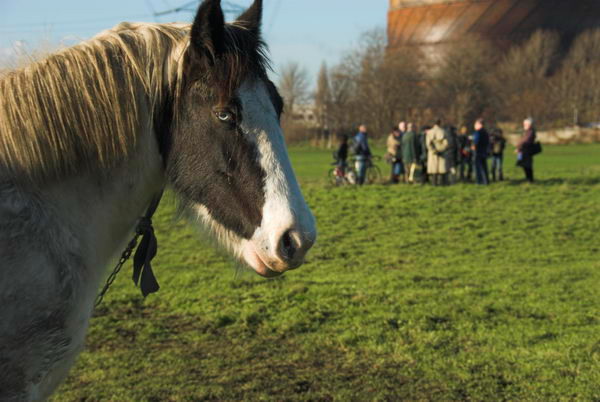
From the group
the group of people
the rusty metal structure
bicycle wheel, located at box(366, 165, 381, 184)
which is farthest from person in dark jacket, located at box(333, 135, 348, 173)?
the rusty metal structure

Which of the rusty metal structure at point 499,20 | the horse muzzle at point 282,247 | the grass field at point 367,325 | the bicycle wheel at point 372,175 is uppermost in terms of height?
the rusty metal structure at point 499,20

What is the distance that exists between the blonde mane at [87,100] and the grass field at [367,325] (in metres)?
0.52

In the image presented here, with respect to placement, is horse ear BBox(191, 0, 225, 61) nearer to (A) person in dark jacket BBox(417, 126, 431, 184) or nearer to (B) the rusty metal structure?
(A) person in dark jacket BBox(417, 126, 431, 184)

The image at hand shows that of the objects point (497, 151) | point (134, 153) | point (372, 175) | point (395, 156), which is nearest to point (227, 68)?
point (134, 153)

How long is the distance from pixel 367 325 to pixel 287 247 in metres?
5.12

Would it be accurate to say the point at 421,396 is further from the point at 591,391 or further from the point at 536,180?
the point at 536,180

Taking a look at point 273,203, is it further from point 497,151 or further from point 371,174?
point 371,174

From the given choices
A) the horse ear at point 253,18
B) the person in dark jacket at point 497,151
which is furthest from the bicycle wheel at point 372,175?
the horse ear at point 253,18

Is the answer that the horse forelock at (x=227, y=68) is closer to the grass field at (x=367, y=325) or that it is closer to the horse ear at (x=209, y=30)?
the horse ear at (x=209, y=30)

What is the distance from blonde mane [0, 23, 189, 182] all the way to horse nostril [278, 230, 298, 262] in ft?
2.41

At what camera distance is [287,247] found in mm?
2564

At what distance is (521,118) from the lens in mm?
71250

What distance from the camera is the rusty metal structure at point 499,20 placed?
86938mm

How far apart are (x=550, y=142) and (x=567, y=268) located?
55.9m
